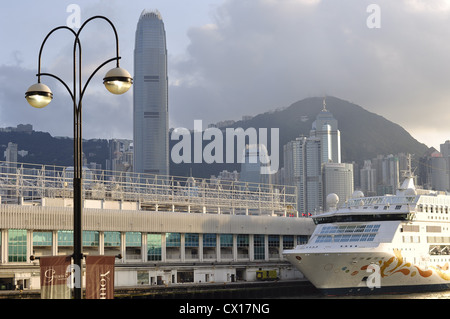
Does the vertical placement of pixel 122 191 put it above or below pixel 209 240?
above

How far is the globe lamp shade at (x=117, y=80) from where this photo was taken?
1839 centimetres

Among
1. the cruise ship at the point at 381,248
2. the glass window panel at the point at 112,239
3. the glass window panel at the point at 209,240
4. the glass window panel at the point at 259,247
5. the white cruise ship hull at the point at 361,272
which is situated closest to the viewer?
the white cruise ship hull at the point at 361,272

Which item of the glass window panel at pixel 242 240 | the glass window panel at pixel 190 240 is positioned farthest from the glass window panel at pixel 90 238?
the glass window panel at pixel 242 240

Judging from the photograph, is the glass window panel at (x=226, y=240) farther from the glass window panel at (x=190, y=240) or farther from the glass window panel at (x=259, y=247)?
the glass window panel at (x=190, y=240)

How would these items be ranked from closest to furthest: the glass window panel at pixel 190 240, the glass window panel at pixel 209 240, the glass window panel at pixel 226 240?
the glass window panel at pixel 190 240, the glass window panel at pixel 209 240, the glass window panel at pixel 226 240

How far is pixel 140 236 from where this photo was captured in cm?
8056

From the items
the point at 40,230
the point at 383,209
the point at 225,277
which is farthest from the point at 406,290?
the point at 40,230

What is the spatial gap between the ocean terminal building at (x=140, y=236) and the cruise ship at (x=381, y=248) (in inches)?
669

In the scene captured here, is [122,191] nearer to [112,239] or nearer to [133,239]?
[133,239]

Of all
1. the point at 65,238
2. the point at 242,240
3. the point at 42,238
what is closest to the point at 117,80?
the point at 42,238

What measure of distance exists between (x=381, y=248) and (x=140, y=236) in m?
27.9

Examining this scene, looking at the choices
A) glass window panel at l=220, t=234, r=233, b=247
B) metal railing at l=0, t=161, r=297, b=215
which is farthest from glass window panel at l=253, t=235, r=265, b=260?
metal railing at l=0, t=161, r=297, b=215
